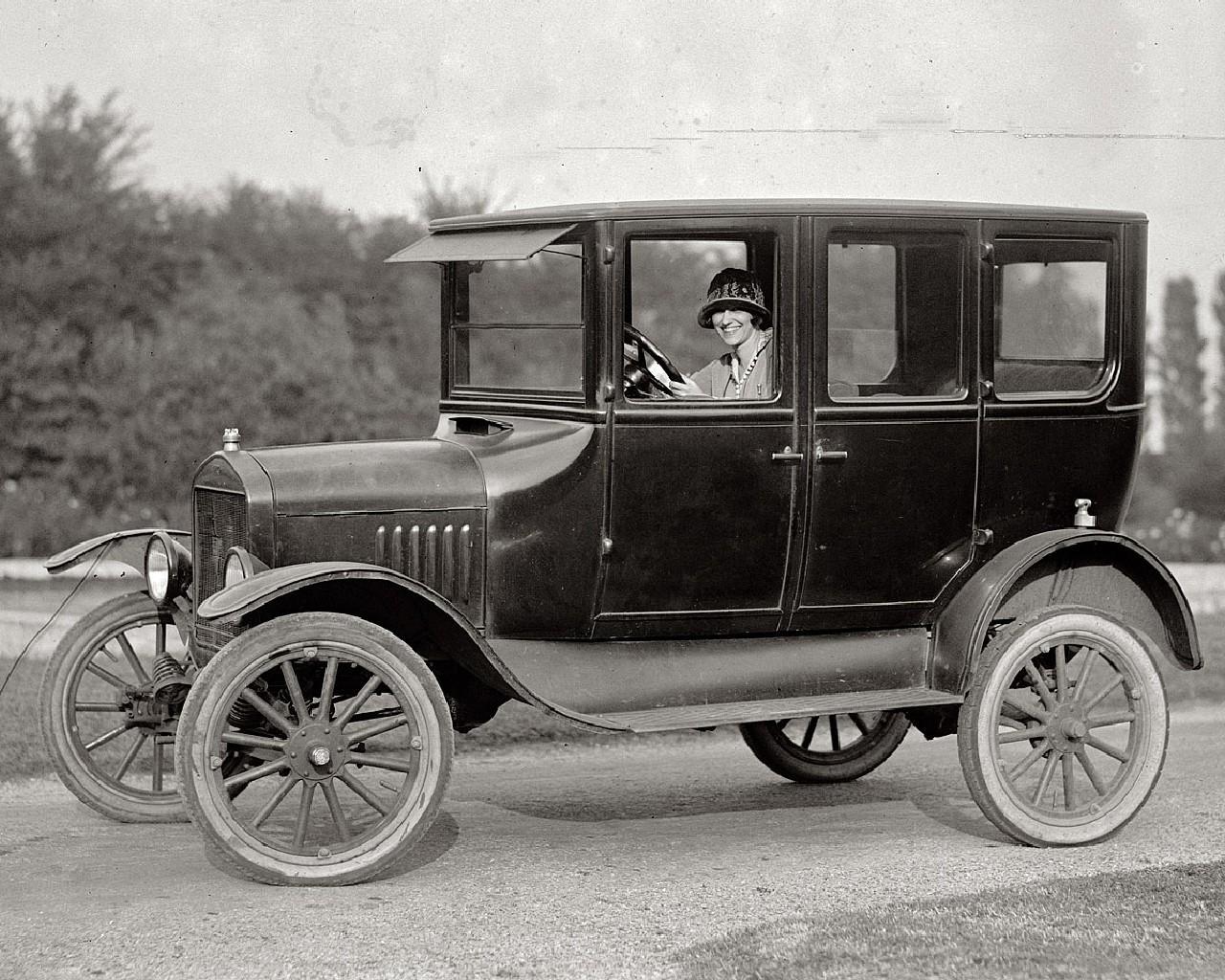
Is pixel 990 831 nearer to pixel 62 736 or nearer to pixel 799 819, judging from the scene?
pixel 799 819

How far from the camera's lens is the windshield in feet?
18.4

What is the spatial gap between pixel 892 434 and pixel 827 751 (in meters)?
1.75

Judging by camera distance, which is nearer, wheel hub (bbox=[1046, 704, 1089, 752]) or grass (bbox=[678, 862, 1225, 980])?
grass (bbox=[678, 862, 1225, 980])

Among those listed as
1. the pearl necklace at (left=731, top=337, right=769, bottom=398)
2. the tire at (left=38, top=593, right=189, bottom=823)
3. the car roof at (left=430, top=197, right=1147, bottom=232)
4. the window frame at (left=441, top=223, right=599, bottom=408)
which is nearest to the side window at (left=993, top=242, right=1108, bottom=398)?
the car roof at (left=430, top=197, right=1147, bottom=232)

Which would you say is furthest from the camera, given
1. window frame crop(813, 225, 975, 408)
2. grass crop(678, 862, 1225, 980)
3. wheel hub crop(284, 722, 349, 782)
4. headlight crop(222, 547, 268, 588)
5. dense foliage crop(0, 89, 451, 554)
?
dense foliage crop(0, 89, 451, 554)

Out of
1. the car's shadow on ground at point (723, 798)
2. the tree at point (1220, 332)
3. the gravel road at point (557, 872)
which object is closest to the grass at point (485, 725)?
the gravel road at point (557, 872)

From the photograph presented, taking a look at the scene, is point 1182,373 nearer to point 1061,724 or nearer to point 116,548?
point 1061,724

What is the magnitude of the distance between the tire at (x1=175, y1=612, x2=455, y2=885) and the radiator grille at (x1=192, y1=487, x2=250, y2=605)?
442mm

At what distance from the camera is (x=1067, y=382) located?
19.4 feet

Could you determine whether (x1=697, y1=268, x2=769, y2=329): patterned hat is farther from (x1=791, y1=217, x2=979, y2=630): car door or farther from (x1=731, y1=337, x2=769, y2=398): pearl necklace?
(x1=791, y1=217, x2=979, y2=630): car door

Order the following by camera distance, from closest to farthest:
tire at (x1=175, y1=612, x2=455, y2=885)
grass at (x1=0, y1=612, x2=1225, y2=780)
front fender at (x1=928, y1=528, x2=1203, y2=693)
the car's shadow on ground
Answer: tire at (x1=175, y1=612, x2=455, y2=885)
front fender at (x1=928, y1=528, x2=1203, y2=693)
the car's shadow on ground
grass at (x1=0, y1=612, x2=1225, y2=780)

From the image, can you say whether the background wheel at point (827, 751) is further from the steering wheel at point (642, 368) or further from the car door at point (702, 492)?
the steering wheel at point (642, 368)

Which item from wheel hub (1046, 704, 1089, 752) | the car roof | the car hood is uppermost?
the car roof

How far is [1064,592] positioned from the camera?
231 inches
